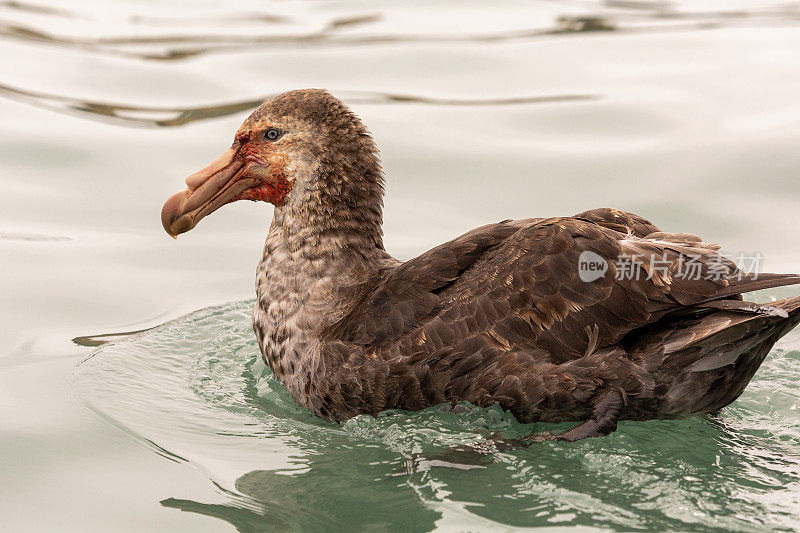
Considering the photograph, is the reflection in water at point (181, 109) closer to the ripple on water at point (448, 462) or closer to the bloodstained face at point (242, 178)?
the bloodstained face at point (242, 178)

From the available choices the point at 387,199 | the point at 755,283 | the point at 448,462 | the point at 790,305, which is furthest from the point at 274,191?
the point at 387,199

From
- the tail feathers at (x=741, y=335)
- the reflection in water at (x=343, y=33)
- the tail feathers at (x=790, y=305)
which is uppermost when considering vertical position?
the reflection in water at (x=343, y=33)

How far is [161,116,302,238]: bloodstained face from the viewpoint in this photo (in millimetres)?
6082

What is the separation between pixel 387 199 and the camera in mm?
9039

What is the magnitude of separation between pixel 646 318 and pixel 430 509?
48.7 inches

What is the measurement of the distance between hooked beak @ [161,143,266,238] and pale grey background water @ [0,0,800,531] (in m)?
0.87

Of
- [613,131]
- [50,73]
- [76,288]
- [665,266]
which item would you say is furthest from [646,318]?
[50,73]

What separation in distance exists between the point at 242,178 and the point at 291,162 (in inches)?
11.8

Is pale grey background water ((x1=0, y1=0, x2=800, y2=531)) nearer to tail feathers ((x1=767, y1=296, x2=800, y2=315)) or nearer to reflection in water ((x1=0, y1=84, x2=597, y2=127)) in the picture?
reflection in water ((x1=0, y1=84, x2=597, y2=127))

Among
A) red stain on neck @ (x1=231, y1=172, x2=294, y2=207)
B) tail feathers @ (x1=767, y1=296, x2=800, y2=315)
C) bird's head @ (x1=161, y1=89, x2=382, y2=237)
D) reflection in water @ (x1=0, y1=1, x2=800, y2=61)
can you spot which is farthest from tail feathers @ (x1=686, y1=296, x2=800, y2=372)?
reflection in water @ (x1=0, y1=1, x2=800, y2=61)

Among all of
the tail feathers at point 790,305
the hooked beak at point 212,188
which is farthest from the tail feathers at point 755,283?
the hooked beak at point 212,188

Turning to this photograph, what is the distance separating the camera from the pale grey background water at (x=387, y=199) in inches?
201

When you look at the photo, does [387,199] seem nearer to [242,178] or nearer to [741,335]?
[242,178]

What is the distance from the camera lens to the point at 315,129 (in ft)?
19.7
